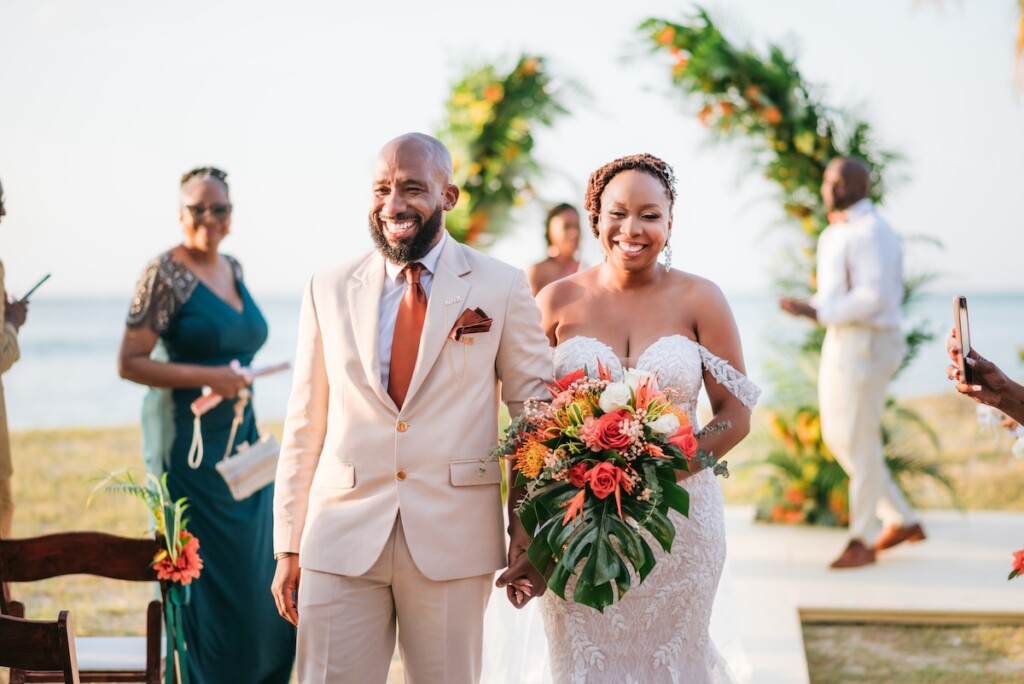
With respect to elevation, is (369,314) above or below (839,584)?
above

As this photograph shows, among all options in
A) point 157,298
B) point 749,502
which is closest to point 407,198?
point 157,298

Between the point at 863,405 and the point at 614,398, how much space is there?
16.0 feet

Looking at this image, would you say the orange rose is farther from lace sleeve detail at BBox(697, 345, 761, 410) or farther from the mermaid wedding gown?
lace sleeve detail at BBox(697, 345, 761, 410)

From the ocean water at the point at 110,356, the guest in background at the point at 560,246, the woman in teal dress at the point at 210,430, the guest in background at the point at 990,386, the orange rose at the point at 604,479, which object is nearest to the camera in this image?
the orange rose at the point at 604,479

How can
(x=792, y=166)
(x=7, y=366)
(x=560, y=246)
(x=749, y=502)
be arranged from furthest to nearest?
(x=749, y=502), (x=792, y=166), (x=560, y=246), (x=7, y=366)

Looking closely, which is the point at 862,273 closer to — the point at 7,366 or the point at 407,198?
the point at 407,198

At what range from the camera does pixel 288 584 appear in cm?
342

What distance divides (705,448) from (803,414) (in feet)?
17.2

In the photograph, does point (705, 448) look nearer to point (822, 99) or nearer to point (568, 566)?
Result: point (568, 566)

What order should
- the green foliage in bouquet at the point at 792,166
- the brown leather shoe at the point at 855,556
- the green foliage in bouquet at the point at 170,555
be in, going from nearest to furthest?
1. the green foliage in bouquet at the point at 170,555
2. the brown leather shoe at the point at 855,556
3. the green foliage in bouquet at the point at 792,166

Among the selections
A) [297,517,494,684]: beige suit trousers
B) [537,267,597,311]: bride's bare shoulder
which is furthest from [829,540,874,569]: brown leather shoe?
[297,517,494,684]: beige suit trousers

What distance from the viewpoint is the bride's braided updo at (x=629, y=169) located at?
12.8 feet

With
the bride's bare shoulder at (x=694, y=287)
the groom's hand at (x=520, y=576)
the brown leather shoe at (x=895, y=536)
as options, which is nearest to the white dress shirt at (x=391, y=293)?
the groom's hand at (x=520, y=576)

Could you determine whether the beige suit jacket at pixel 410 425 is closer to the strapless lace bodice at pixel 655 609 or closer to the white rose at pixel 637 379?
the white rose at pixel 637 379
